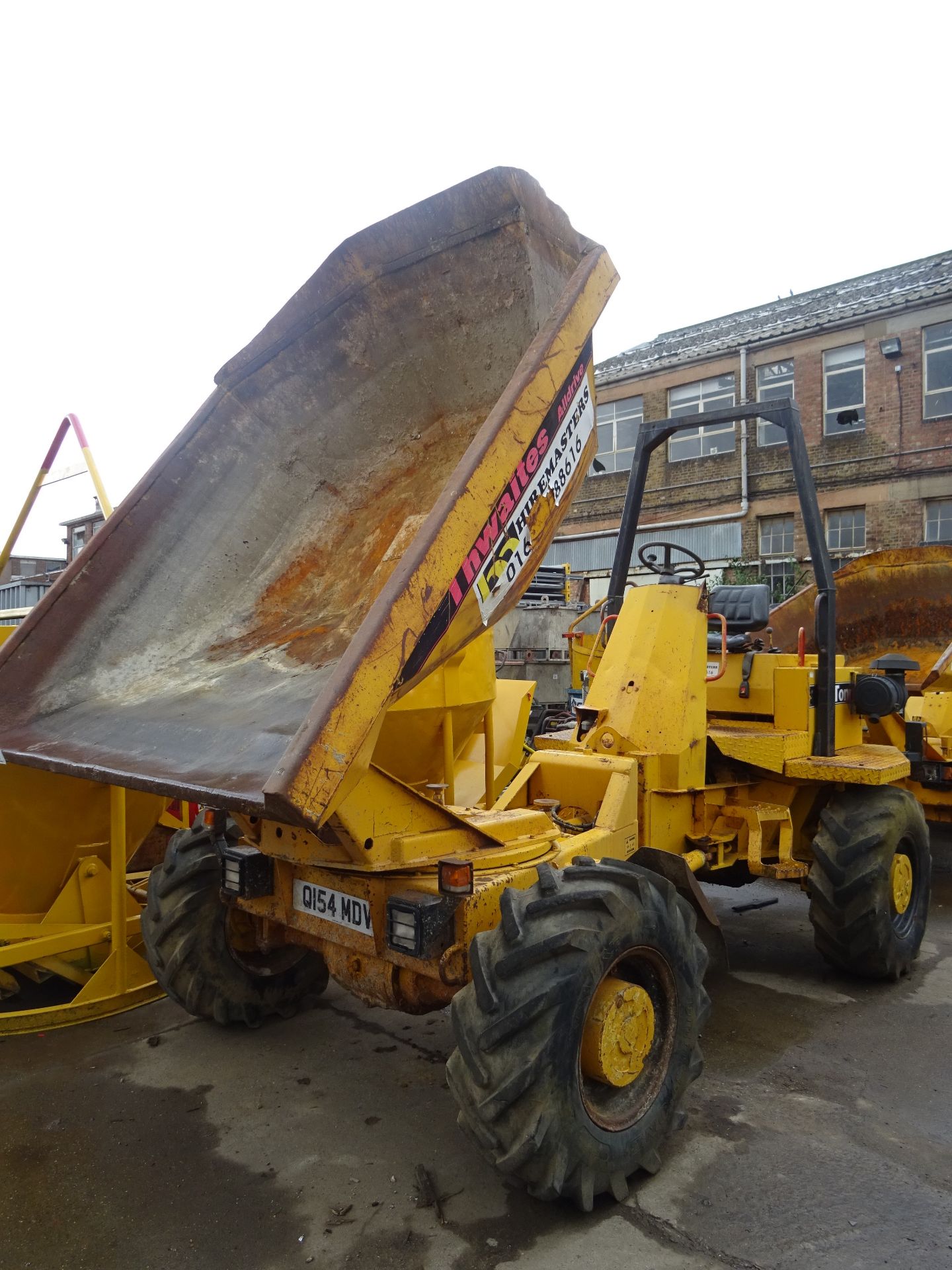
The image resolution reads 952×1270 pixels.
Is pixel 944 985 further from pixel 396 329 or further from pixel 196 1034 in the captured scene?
pixel 396 329

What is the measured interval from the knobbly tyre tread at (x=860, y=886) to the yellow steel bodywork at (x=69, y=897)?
3.60m

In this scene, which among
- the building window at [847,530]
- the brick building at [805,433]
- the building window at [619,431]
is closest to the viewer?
the brick building at [805,433]

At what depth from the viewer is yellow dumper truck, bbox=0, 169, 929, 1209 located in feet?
8.63

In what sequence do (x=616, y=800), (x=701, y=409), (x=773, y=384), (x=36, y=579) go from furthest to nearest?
(x=701, y=409), (x=773, y=384), (x=36, y=579), (x=616, y=800)

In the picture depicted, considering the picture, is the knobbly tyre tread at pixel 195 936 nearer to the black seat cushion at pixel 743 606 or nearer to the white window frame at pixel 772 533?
the black seat cushion at pixel 743 606

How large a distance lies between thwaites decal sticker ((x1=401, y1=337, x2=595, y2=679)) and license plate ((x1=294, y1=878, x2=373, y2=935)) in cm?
99

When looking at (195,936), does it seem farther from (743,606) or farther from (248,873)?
(743,606)

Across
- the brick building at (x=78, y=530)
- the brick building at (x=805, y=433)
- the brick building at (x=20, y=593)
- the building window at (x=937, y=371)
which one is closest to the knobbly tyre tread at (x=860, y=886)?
the brick building at (x=78, y=530)

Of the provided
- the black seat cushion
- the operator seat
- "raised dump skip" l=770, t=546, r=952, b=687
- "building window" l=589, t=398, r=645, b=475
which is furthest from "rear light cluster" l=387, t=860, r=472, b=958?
"building window" l=589, t=398, r=645, b=475

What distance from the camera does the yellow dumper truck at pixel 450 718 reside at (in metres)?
2.63

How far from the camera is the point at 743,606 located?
5379mm

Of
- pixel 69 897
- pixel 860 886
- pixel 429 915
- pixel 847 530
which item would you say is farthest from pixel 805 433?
pixel 429 915

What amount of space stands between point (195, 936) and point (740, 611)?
356 centimetres

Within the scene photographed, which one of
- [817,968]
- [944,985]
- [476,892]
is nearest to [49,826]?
[476,892]
